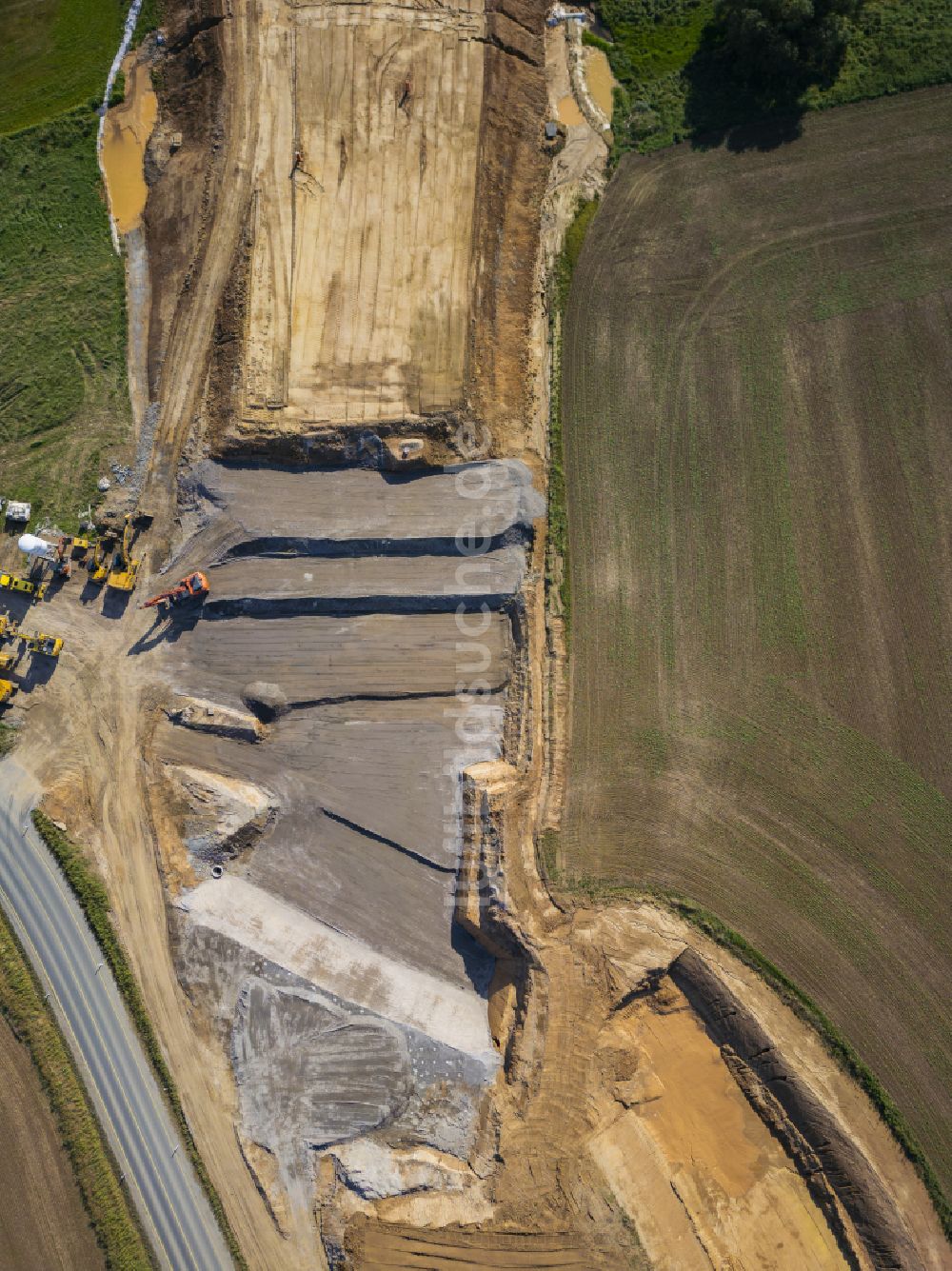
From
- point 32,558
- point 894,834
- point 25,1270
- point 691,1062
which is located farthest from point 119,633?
point 894,834

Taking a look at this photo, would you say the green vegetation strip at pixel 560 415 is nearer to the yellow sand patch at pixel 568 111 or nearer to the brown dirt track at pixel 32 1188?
the yellow sand patch at pixel 568 111

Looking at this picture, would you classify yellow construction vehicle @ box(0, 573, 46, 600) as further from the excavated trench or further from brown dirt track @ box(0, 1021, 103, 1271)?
brown dirt track @ box(0, 1021, 103, 1271)

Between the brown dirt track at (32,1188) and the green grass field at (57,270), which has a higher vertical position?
the green grass field at (57,270)

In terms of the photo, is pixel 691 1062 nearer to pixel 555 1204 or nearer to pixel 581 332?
pixel 555 1204

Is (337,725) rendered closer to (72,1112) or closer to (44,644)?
(44,644)

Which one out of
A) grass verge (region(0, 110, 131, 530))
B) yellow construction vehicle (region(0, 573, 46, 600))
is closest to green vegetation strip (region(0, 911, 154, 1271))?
yellow construction vehicle (region(0, 573, 46, 600))

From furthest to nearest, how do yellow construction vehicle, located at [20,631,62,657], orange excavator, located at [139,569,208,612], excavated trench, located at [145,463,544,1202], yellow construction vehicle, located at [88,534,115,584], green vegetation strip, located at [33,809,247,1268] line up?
yellow construction vehicle, located at [88,534,115,584]
yellow construction vehicle, located at [20,631,62,657]
orange excavator, located at [139,569,208,612]
excavated trench, located at [145,463,544,1202]
green vegetation strip, located at [33,809,247,1268]

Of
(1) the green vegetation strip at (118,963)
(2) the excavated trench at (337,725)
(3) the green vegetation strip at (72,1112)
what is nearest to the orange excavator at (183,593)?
(2) the excavated trench at (337,725)
